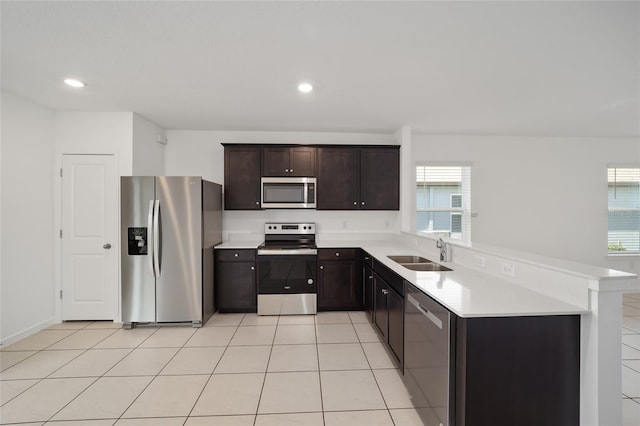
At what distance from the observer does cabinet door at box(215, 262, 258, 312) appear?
389 cm

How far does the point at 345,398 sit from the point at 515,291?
1411 millimetres

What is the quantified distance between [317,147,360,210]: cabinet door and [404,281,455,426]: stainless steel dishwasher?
2262 millimetres

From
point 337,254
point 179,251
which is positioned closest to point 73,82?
point 179,251

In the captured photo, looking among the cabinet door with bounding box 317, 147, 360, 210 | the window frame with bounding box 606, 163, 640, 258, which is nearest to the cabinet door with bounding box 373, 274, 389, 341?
the cabinet door with bounding box 317, 147, 360, 210

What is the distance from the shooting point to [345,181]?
4305 millimetres

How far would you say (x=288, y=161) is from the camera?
4.21 metres

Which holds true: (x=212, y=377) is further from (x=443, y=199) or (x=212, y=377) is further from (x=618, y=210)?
(x=618, y=210)

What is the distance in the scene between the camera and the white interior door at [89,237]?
357 centimetres

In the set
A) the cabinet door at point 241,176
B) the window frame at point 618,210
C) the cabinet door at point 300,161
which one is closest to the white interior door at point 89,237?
the cabinet door at point 241,176

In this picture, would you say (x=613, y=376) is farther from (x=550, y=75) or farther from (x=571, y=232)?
(x=571, y=232)

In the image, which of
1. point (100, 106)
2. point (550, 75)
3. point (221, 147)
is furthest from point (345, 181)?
→ point (100, 106)

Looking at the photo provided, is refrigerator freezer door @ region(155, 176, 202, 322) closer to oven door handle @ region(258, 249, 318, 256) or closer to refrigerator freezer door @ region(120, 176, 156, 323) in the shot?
refrigerator freezer door @ region(120, 176, 156, 323)

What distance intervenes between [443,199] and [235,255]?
3.40 meters

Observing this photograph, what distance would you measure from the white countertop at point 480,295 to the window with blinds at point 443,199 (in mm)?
2384
